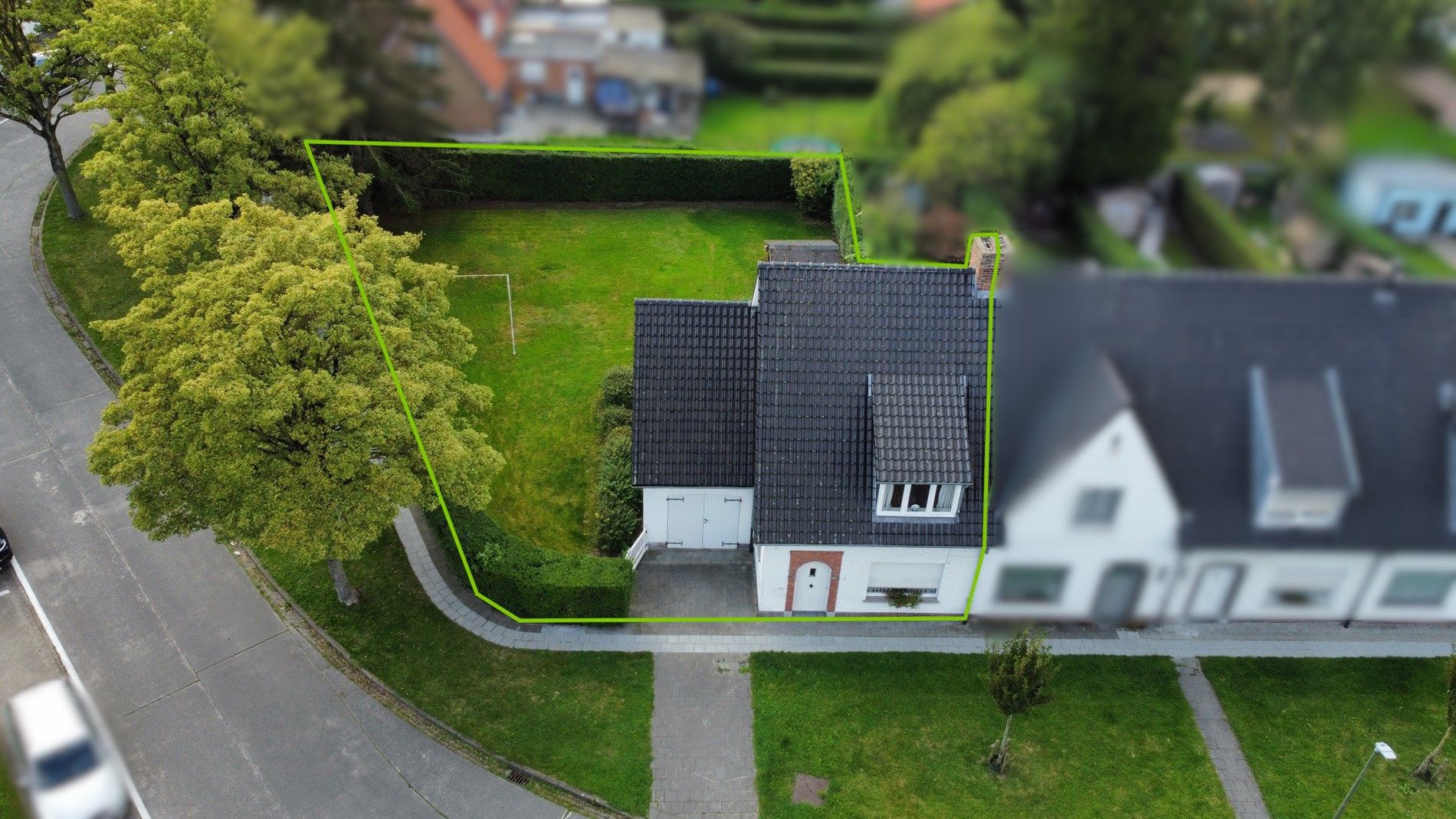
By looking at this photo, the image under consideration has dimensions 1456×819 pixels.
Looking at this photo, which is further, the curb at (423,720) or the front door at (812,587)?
the front door at (812,587)

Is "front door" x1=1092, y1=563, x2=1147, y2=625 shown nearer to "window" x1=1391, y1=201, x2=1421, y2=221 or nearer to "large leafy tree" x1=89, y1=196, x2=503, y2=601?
"window" x1=1391, y1=201, x2=1421, y2=221

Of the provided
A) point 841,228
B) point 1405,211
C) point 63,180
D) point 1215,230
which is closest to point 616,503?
point 841,228

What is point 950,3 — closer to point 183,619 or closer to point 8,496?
point 183,619

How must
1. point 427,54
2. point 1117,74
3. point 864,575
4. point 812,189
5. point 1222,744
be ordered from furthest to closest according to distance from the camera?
point 812,189
point 864,575
point 1222,744
point 427,54
point 1117,74

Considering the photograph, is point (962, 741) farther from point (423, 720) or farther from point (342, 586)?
point (342, 586)

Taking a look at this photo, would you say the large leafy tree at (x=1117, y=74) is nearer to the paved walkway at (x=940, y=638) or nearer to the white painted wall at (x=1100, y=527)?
the white painted wall at (x=1100, y=527)

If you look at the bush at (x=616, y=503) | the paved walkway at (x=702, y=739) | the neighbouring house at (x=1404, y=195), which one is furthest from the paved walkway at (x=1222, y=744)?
the neighbouring house at (x=1404, y=195)

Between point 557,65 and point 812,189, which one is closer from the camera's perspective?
point 557,65
